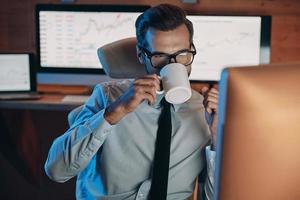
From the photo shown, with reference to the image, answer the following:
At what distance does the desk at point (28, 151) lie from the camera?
2.68 metres

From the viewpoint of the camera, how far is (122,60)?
1366mm

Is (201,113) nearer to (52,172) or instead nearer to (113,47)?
(113,47)

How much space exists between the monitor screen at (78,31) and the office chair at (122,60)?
1046mm

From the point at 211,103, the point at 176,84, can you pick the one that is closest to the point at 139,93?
the point at 176,84

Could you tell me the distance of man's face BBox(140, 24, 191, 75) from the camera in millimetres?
1128

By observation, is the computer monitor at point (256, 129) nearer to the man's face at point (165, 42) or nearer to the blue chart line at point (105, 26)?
the man's face at point (165, 42)

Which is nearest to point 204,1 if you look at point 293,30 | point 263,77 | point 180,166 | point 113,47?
point 293,30

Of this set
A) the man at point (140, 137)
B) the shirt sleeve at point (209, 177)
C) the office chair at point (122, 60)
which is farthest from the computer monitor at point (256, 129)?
the office chair at point (122, 60)

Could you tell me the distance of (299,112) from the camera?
0.61 m

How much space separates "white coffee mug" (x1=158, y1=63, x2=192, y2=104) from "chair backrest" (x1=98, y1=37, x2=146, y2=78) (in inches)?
13.9

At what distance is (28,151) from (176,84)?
75.5 inches

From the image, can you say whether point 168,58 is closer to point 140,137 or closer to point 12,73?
point 140,137

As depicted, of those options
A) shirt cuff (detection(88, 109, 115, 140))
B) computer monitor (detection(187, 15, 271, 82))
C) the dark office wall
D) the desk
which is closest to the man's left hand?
shirt cuff (detection(88, 109, 115, 140))

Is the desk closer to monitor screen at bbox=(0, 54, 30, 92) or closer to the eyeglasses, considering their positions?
monitor screen at bbox=(0, 54, 30, 92)
